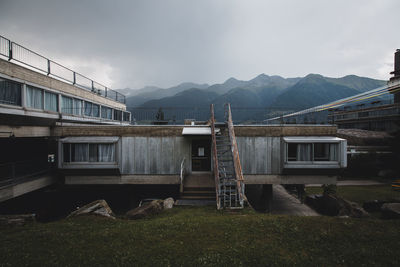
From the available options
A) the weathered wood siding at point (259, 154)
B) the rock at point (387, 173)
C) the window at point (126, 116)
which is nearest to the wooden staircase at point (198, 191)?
the weathered wood siding at point (259, 154)

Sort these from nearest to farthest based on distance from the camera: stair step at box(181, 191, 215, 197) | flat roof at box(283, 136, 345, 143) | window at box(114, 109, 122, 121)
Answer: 1. stair step at box(181, 191, 215, 197)
2. flat roof at box(283, 136, 345, 143)
3. window at box(114, 109, 122, 121)

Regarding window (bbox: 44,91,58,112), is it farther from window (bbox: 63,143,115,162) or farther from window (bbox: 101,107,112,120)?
window (bbox: 101,107,112,120)

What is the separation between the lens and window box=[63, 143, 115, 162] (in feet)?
38.0

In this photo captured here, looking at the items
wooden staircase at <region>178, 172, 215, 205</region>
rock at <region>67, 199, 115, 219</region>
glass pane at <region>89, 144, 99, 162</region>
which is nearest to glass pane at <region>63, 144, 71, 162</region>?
glass pane at <region>89, 144, 99, 162</region>

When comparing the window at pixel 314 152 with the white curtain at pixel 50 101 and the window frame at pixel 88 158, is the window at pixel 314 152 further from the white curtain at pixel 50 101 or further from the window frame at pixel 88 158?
the white curtain at pixel 50 101

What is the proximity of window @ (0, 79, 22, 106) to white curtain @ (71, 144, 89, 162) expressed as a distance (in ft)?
12.8

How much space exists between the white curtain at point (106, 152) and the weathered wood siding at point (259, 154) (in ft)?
27.4

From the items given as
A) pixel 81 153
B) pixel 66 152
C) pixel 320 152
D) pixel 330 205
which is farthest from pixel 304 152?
pixel 66 152

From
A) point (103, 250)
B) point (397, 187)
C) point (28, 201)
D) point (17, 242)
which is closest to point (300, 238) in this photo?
point (103, 250)

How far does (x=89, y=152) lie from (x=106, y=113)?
1223cm

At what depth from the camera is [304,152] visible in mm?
11672

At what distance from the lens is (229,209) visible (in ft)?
26.4

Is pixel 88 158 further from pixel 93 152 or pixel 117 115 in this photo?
pixel 117 115

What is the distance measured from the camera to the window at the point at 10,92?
31.3ft
